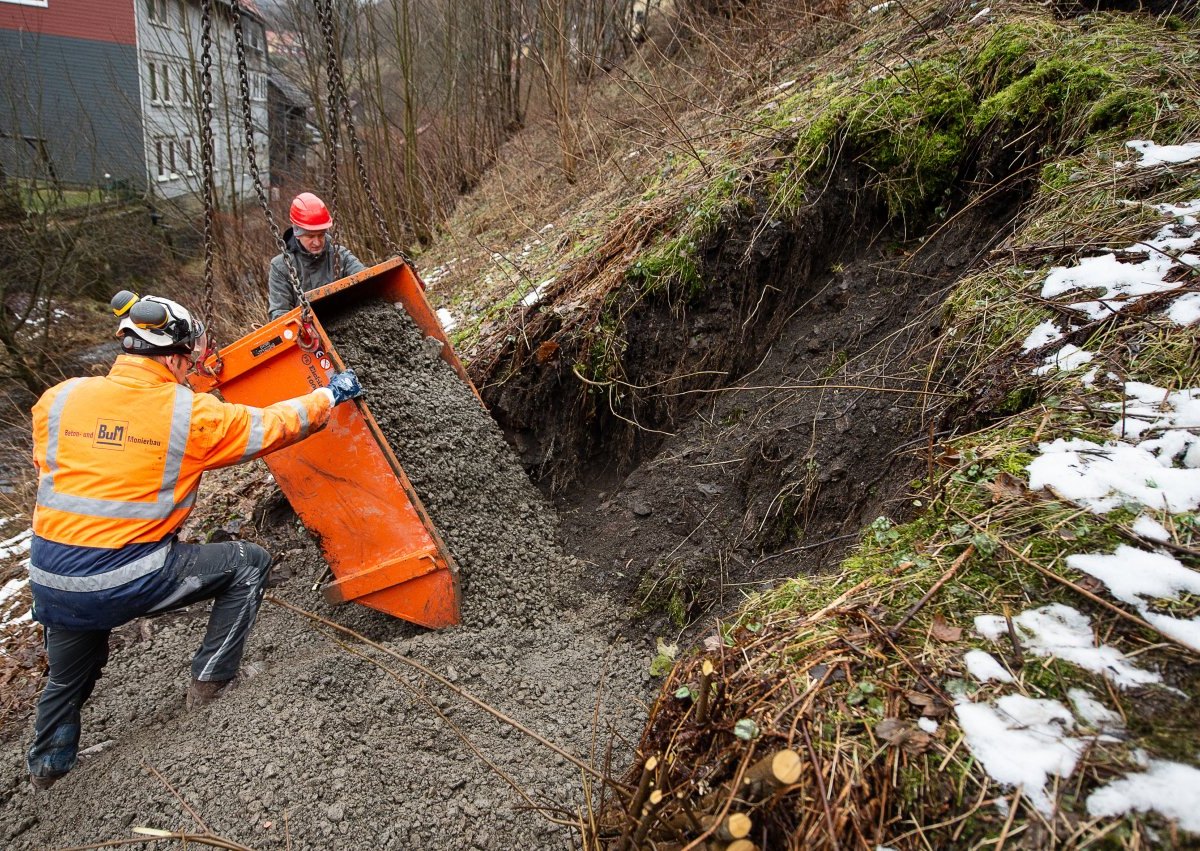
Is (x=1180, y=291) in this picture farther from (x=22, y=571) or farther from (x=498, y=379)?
(x=22, y=571)

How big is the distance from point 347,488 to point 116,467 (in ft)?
3.10

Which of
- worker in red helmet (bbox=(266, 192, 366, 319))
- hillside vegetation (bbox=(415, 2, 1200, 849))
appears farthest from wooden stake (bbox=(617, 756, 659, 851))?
worker in red helmet (bbox=(266, 192, 366, 319))

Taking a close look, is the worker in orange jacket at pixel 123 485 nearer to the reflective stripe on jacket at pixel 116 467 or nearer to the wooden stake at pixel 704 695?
the reflective stripe on jacket at pixel 116 467

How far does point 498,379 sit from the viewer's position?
4.53 metres

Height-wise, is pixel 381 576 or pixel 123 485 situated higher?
pixel 123 485

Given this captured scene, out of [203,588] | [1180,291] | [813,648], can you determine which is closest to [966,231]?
[1180,291]

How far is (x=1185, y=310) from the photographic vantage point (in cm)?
245

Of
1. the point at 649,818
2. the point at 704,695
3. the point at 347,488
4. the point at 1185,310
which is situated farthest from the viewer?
the point at 347,488

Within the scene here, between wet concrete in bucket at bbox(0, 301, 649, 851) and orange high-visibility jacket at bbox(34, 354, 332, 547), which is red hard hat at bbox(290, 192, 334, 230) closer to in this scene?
wet concrete in bucket at bbox(0, 301, 649, 851)

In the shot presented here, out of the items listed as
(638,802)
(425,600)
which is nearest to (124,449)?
(425,600)

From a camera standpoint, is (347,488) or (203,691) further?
(347,488)

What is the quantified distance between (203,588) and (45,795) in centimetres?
102

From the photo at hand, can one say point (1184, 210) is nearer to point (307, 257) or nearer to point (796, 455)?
point (796, 455)

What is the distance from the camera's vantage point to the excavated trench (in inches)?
104
